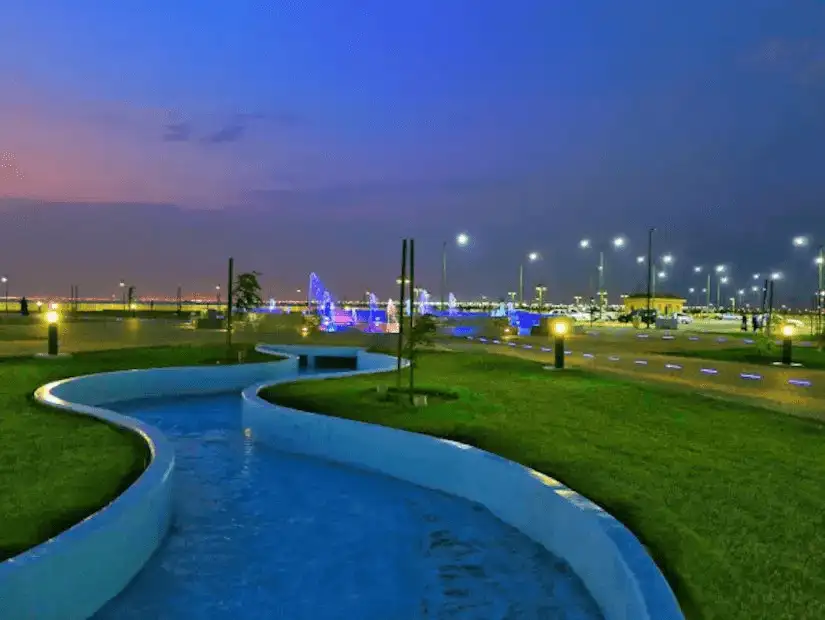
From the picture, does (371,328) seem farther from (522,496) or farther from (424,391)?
(522,496)

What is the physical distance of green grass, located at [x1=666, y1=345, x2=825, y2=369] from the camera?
58.5 ft

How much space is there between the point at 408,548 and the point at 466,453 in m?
1.47

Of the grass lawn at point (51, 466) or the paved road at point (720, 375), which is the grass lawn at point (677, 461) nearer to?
the paved road at point (720, 375)

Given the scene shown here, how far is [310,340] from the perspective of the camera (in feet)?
83.2

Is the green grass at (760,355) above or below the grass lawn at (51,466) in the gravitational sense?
above

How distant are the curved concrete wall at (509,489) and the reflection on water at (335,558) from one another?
162mm

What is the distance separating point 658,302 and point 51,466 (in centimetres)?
6930

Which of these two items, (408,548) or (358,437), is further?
(358,437)

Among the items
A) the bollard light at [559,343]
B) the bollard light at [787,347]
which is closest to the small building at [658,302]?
the bollard light at [787,347]

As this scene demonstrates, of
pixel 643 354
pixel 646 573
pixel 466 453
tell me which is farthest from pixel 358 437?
pixel 643 354

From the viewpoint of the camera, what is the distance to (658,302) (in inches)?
2776

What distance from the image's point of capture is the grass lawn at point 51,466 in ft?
16.6

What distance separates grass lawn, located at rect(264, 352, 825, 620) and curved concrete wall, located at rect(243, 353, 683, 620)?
25cm

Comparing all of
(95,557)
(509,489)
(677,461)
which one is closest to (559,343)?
(677,461)
